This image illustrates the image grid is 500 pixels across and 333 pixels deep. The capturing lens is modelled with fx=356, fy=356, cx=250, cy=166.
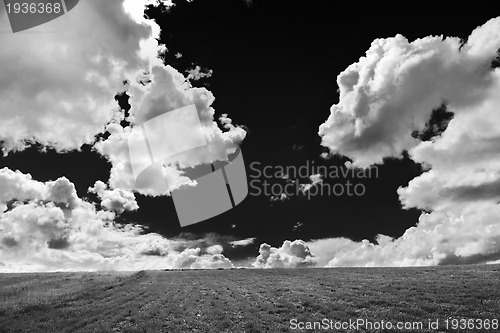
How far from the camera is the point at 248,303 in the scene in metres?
31.5

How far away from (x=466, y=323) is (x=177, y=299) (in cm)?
2453

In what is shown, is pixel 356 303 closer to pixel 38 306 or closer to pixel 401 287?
pixel 401 287

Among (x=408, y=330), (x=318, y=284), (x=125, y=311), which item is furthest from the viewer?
(x=318, y=284)

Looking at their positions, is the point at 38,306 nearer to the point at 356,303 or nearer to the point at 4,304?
the point at 4,304

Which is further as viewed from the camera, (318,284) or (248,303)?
(318,284)

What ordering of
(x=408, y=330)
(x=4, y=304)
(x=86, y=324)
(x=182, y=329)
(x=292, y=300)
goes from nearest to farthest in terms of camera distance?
(x=408, y=330) → (x=182, y=329) → (x=86, y=324) → (x=292, y=300) → (x=4, y=304)

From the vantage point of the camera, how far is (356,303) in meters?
28.3

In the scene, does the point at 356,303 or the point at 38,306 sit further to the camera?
the point at 38,306

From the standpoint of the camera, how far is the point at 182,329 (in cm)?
2433

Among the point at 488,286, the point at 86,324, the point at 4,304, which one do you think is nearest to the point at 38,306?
the point at 4,304

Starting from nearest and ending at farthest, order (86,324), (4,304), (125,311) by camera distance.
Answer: (86,324)
(125,311)
(4,304)

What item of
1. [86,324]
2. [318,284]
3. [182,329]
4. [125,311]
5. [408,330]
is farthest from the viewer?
[318,284]

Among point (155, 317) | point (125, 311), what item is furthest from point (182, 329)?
point (125, 311)

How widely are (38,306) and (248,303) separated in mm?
19500
